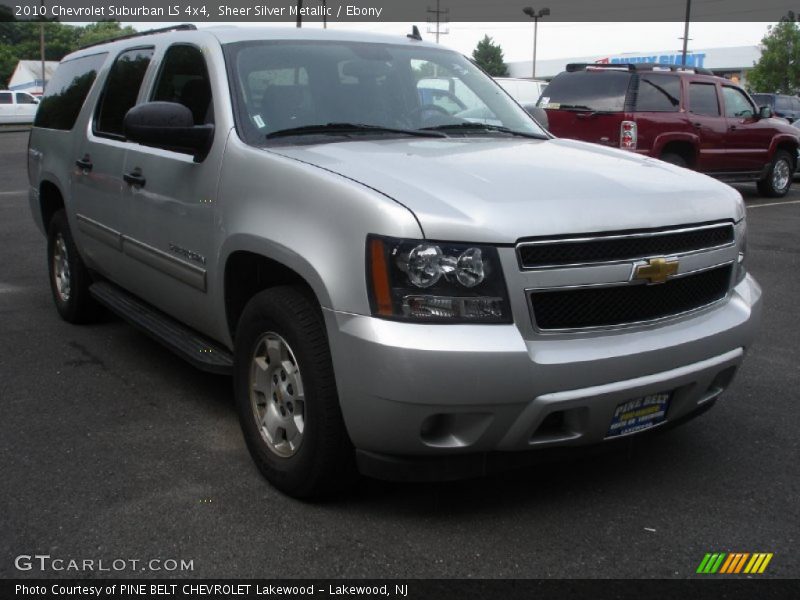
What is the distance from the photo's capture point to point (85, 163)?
5.46 m

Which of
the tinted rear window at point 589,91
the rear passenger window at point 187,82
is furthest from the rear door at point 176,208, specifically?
the tinted rear window at point 589,91

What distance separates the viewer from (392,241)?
3.02 m

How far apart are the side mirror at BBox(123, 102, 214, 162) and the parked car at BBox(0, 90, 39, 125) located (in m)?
40.5

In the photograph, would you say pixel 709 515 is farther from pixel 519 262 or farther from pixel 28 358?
pixel 28 358

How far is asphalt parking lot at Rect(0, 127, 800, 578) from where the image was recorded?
3135 mm

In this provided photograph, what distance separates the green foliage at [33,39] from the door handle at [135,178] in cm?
10188

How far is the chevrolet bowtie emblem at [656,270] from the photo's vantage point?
3.24 m

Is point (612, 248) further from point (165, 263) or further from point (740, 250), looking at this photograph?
point (165, 263)

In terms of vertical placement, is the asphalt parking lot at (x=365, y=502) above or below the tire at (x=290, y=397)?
below

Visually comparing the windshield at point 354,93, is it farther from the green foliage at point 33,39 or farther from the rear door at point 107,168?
the green foliage at point 33,39

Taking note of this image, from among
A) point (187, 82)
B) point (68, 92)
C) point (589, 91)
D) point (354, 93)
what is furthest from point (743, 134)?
point (187, 82)

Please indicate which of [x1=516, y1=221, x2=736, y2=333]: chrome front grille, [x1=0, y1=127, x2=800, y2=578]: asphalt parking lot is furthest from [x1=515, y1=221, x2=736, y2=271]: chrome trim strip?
[x1=0, y1=127, x2=800, y2=578]: asphalt parking lot

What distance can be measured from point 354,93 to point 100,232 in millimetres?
1916

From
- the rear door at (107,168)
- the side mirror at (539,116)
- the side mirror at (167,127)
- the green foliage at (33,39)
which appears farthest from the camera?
the green foliage at (33,39)
